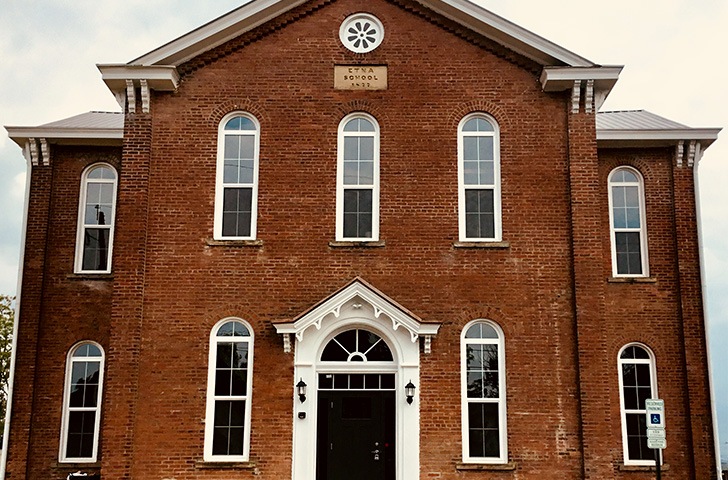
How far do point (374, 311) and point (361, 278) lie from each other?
73 cm

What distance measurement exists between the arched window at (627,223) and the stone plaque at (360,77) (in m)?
6.18

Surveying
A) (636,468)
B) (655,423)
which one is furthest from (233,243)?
(636,468)

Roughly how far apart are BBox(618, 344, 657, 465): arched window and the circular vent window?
866 cm

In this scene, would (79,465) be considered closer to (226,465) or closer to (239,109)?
(226,465)

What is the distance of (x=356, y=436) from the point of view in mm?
15789

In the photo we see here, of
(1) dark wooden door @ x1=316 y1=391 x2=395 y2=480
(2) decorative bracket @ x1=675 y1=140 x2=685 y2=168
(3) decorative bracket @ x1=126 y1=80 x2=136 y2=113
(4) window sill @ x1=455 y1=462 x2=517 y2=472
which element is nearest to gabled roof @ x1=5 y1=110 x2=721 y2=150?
(2) decorative bracket @ x1=675 y1=140 x2=685 y2=168

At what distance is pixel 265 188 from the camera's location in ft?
54.8

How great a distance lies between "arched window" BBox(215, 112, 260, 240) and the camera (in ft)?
54.7

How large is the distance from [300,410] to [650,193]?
9656 mm

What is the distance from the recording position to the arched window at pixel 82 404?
18375mm

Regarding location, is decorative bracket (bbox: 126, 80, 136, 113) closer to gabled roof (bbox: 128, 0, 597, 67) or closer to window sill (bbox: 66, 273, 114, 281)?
gabled roof (bbox: 128, 0, 597, 67)

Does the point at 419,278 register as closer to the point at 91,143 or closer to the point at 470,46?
the point at 470,46

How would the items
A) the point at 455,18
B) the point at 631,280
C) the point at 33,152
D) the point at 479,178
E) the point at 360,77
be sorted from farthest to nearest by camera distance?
the point at 33,152 → the point at 631,280 → the point at 455,18 → the point at 360,77 → the point at 479,178

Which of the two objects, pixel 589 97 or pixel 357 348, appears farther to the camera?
pixel 589 97
